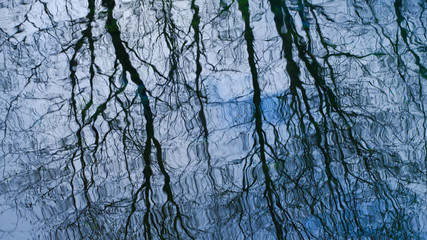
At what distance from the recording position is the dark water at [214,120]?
1724 mm

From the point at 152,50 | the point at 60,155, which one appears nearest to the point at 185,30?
the point at 152,50

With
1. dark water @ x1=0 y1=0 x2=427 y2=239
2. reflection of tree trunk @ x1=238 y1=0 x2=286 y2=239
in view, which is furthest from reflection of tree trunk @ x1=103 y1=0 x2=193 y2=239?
reflection of tree trunk @ x1=238 y1=0 x2=286 y2=239

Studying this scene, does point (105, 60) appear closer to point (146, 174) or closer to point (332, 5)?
point (146, 174)

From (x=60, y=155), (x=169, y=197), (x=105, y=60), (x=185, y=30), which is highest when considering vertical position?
(x=185, y=30)

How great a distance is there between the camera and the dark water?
1.72m

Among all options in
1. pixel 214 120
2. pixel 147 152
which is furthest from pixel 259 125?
pixel 147 152

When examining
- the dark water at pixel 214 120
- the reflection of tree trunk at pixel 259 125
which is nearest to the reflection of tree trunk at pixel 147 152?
the dark water at pixel 214 120

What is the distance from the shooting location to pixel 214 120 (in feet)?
7.19

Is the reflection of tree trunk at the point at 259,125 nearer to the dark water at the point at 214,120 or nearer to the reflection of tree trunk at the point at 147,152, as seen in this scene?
the dark water at the point at 214,120

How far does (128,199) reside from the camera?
1.82 m

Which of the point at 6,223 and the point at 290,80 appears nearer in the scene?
the point at 6,223

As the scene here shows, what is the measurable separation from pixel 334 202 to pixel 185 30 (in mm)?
1492

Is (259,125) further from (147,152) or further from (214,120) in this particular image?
(147,152)

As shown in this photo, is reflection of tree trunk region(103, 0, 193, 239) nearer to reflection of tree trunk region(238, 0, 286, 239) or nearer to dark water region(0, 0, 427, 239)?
dark water region(0, 0, 427, 239)
